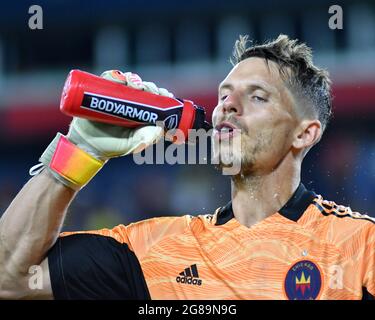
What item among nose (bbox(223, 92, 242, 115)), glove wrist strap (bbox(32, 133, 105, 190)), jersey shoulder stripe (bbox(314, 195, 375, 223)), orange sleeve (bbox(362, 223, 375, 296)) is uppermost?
nose (bbox(223, 92, 242, 115))

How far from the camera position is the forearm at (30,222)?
2.33m

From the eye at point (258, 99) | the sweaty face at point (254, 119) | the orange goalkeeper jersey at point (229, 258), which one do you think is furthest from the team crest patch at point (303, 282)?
the eye at point (258, 99)

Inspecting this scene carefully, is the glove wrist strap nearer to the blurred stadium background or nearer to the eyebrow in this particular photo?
the eyebrow

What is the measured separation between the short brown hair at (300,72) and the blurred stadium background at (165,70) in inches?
74.4

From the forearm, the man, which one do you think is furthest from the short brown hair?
the forearm

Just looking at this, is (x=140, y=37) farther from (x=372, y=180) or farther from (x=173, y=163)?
(x=372, y=180)

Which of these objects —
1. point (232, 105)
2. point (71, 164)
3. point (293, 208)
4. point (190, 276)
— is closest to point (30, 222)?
point (71, 164)

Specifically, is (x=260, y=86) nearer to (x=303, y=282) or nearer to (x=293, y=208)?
(x=293, y=208)

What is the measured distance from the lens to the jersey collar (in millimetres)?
2492

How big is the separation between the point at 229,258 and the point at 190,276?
0.51ft

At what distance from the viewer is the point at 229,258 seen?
2445 millimetres

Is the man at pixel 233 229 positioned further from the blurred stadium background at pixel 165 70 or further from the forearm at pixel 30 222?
the blurred stadium background at pixel 165 70

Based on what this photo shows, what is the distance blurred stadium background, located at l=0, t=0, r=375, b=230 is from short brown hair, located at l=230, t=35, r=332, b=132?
1889 millimetres

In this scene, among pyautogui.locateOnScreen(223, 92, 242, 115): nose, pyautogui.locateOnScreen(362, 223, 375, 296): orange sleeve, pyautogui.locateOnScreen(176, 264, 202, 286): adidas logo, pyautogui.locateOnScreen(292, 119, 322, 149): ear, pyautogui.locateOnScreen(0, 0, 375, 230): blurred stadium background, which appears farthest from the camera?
pyautogui.locateOnScreen(0, 0, 375, 230): blurred stadium background
